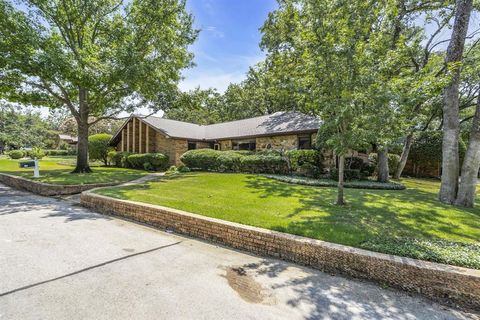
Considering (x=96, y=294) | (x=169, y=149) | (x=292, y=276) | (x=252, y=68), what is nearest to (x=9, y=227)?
(x=96, y=294)

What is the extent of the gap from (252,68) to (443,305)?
2949 centimetres

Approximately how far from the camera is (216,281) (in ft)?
12.1

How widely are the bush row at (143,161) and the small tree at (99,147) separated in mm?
2759

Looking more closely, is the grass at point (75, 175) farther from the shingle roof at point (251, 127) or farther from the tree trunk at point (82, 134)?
the shingle roof at point (251, 127)

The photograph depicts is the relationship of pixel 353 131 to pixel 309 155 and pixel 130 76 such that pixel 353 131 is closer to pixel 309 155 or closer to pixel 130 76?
pixel 309 155

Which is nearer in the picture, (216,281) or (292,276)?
(216,281)

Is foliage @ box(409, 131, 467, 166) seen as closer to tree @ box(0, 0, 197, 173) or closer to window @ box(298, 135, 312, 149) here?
window @ box(298, 135, 312, 149)

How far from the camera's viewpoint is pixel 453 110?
7637mm

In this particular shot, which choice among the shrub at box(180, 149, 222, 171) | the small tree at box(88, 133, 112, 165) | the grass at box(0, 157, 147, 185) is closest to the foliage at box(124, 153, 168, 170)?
the grass at box(0, 157, 147, 185)

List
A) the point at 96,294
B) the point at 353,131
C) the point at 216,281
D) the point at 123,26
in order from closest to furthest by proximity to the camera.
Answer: the point at 96,294, the point at 216,281, the point at 353,131, the point at 123,26

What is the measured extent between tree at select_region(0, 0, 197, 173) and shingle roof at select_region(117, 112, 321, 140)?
377cm

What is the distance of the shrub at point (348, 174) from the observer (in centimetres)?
1298

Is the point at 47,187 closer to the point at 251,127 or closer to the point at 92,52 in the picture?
the point at 92,52

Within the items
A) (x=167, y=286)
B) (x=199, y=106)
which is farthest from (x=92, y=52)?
(x=167, y=286)
